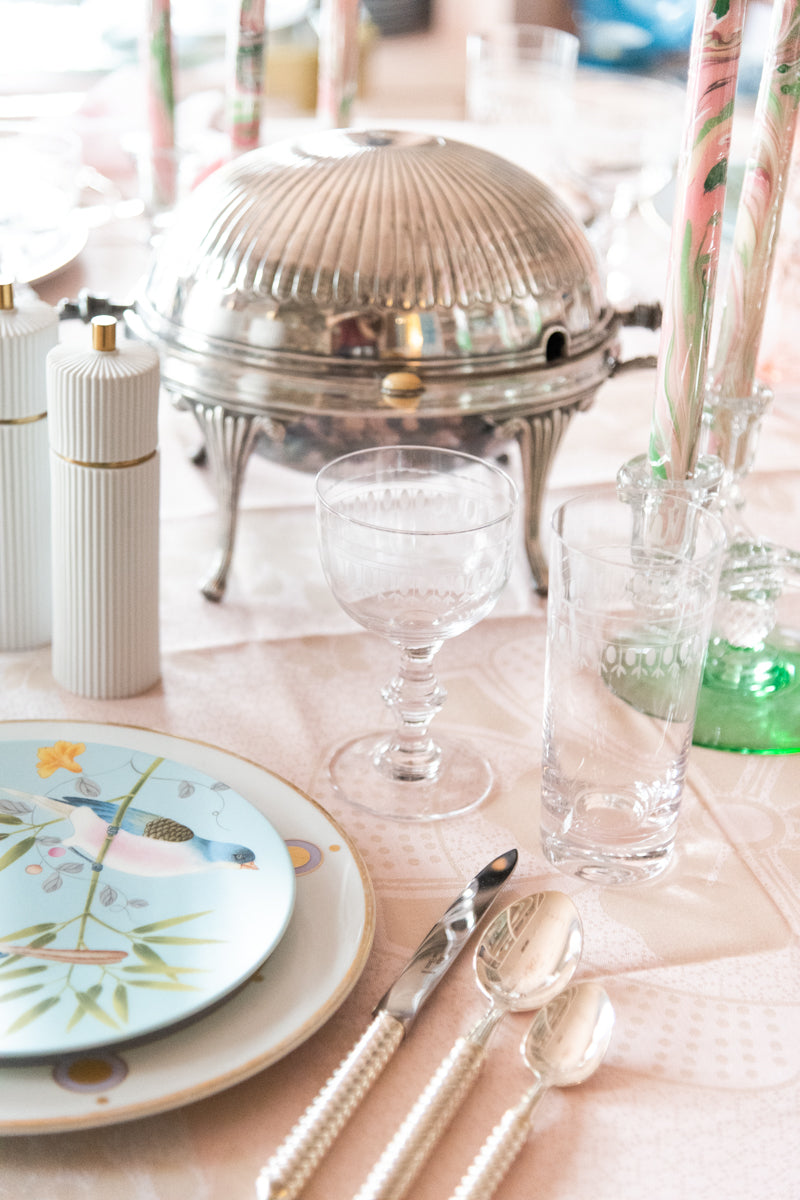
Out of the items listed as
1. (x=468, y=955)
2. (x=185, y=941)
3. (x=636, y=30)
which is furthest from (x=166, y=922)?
(x=636, y=30)

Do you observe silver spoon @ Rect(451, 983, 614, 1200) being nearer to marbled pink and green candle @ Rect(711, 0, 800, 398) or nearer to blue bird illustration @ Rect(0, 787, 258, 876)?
blue bird illustration @ Rect(0, 787, 258, 876)

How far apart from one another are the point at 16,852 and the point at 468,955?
0.18 m

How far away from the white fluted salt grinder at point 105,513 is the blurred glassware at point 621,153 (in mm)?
555

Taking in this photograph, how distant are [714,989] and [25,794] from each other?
11.1 inches

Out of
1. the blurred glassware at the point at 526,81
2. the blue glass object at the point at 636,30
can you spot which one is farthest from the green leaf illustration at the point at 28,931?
the blue glass object at the point at 636,30

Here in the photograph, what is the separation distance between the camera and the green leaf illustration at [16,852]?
0.48m

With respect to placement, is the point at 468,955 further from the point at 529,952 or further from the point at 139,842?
the point at 139,842

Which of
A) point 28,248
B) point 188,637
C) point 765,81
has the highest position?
point 765,81

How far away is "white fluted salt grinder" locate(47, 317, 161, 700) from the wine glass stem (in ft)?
0.45

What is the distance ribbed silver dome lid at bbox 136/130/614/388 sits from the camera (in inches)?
26.3

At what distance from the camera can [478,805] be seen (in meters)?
0.58

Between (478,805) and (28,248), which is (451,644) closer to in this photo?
(478,805)

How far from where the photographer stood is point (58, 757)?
0.54m

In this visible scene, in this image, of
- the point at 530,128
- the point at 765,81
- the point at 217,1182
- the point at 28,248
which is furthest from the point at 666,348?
the point at 530,128
